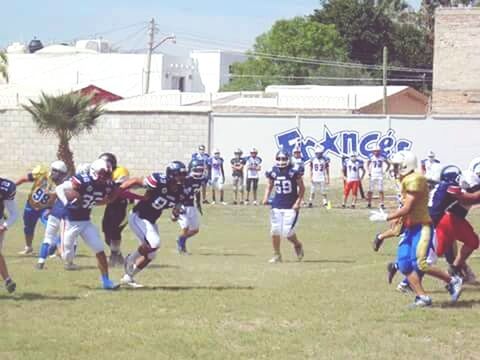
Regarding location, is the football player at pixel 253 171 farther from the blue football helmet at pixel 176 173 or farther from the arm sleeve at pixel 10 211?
the arm sleeve at pixel 10 211

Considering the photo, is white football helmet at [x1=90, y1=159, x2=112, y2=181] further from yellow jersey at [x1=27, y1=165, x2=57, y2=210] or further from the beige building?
the beige building

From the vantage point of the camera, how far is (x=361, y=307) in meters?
12.2

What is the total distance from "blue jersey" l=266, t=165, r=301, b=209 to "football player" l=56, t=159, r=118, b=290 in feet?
14.5

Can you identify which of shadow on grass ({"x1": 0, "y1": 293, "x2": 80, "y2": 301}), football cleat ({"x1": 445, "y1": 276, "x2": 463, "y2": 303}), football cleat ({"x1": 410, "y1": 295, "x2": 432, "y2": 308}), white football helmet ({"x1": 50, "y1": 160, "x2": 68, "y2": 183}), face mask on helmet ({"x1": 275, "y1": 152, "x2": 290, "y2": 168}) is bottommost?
shadow on grass ({"x1": 0, "y1": 293, "x2": 80, "y2": 301})

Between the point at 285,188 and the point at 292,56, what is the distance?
69859mm

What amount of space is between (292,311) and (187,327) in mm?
1459

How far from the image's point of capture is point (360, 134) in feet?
133

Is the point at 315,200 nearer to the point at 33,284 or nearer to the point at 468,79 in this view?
the point at 468,79

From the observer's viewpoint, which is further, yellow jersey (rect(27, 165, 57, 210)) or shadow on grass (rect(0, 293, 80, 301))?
yellow jersey (rect(27, 165, 57, 210))

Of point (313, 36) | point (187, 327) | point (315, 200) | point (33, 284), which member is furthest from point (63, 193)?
point (313, 36)

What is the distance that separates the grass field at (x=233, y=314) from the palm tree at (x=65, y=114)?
2174 centimetres

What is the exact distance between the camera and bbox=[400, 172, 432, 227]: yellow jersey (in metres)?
11.8

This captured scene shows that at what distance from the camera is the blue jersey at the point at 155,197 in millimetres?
13969

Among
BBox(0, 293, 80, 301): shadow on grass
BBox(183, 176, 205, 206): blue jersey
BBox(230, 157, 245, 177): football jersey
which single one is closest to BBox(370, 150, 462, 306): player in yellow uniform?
BBox(183, 176, 205, 206): blue jersey
